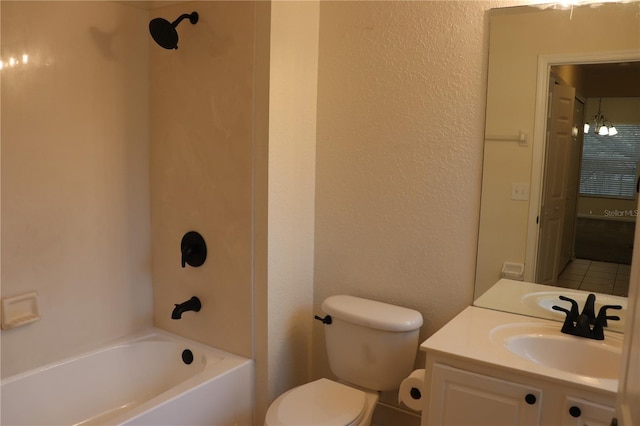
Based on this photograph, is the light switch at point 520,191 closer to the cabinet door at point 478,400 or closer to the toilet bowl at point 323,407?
the cabinet door at point 478,400

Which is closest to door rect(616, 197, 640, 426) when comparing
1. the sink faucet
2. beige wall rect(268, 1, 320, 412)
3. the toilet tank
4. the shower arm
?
the sink faucet

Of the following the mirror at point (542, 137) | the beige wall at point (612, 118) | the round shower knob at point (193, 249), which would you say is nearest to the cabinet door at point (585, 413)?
the mirror at point (542, 137)

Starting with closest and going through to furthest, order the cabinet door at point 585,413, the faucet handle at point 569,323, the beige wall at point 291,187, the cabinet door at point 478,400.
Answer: the cabinet door at point 585,413 → the cabinet door at point 478,400 → the faucet handle at point 569,323 → the beige wall at point 291,187

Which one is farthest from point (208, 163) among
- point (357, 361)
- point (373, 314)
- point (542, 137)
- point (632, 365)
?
point (632, 365)

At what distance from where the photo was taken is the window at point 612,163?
68.9 inches

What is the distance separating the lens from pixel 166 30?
2.16 meters

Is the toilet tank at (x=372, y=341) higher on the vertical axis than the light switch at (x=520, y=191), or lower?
lower

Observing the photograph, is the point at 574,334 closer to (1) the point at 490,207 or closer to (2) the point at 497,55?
(1) the point at 490,207

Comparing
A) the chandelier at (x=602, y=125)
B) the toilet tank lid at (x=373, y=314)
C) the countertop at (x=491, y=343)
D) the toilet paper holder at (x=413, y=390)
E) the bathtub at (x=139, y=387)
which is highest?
the chandelier at (x=602, y=125)

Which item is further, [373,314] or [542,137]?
[373,314]

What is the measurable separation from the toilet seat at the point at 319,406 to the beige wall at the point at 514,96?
0.72m

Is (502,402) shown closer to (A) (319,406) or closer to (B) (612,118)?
(A) (319,406)

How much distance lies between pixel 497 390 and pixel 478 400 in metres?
0.07

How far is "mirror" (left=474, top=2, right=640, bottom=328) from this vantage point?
1763 mm
